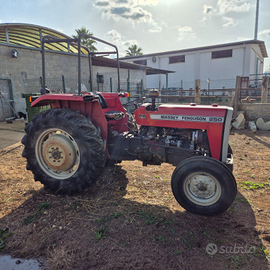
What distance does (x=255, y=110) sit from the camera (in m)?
8.12

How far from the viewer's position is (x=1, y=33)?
11.1 metres

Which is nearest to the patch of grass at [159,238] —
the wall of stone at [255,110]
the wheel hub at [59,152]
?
the wheel hub at [59,152]

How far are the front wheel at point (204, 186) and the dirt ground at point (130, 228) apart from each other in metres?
0.17

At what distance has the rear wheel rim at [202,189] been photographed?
2525mm

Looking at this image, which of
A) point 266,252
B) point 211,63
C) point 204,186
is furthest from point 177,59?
point 266,252

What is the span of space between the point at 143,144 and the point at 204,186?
3.64 feet

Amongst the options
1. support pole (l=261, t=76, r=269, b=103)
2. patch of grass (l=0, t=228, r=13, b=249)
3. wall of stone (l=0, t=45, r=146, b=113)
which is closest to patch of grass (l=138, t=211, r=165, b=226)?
patch of grass (l=0, t=228, r=13, b=249)

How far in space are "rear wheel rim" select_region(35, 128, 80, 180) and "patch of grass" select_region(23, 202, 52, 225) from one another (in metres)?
0.41

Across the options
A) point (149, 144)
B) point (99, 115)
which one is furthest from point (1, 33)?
point (149, 144)

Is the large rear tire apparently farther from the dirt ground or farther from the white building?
the white building

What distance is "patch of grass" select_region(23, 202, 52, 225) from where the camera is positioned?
100 inches

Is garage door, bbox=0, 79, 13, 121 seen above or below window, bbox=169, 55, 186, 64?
below

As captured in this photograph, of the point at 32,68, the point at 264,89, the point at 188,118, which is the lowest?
the point at 188,118

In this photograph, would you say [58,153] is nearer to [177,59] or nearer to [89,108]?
[89,108]
